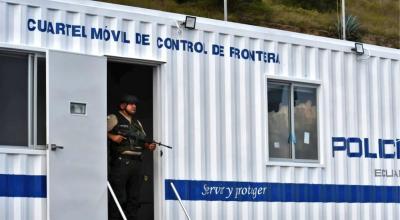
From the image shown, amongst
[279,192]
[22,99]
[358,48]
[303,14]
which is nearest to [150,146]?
[22,99]

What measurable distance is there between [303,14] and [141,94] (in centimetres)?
760

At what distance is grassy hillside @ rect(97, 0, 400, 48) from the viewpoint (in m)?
15.0

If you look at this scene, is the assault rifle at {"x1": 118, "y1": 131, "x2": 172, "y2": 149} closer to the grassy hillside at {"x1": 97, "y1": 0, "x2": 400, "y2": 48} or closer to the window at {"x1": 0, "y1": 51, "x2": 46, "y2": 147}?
the window at {"x1": 0, "y1": 51, "x2": 46, "y2": 147}

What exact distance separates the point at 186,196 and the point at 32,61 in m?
2.47

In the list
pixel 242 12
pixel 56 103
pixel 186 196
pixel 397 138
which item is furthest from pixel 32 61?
pixel 242 12

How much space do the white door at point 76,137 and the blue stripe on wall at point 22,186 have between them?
0.12m

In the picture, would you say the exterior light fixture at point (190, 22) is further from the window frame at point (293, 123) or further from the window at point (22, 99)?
the window at point (22, 99)

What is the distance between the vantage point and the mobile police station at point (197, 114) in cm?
911

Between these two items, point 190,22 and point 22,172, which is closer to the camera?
point 22,172

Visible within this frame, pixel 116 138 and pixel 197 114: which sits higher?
pixel 197 114

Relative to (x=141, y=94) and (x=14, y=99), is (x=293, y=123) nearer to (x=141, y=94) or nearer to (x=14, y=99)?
(x=141, y=94)

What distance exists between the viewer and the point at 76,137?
9.27m

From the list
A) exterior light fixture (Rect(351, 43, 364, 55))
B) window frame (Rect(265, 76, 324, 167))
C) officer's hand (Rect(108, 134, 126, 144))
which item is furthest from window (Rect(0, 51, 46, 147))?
exterior light fixture (Rect(351, 43, 364, 55))

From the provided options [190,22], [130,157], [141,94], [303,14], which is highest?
[303,14]
